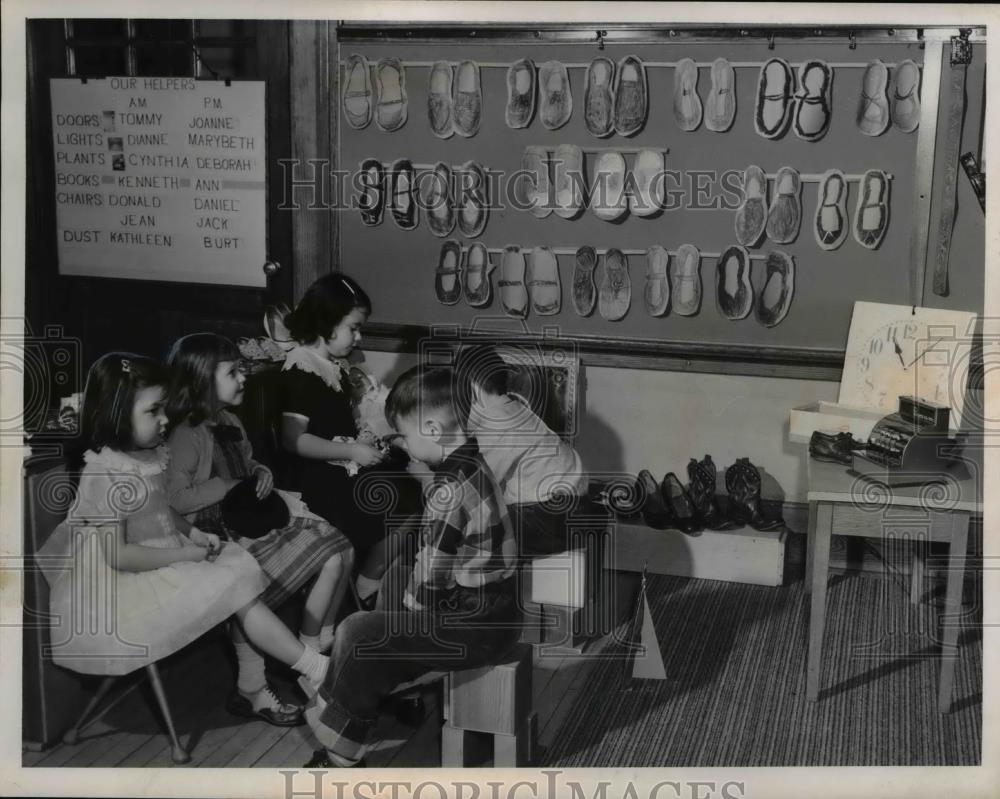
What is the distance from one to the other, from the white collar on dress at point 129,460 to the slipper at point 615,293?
1.09m

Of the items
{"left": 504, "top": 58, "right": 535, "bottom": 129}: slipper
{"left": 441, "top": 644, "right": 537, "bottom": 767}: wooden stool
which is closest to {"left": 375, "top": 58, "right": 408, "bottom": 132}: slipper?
{"left": 504, "top": 58, "right": 535, "bottom": 129}: slipper

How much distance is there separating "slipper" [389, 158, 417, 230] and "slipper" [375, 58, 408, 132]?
0.09m

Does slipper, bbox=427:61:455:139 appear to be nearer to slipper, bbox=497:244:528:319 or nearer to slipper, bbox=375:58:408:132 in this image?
slipper, bbox=375:58:408:132

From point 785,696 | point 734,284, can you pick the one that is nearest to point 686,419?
point 734,284

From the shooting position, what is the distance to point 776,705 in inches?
102

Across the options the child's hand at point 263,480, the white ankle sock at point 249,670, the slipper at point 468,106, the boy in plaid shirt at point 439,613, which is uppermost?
the slipper at point 468,106

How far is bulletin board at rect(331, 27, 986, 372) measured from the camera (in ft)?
8.29

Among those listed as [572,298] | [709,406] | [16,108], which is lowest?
[709,406]

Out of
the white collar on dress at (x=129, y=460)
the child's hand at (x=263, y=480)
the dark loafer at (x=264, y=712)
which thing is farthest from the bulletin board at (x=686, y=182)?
the dark loafer at (x=264, y=712)

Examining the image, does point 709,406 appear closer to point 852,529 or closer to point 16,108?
point 852,529

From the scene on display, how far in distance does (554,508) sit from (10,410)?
1.23 meters

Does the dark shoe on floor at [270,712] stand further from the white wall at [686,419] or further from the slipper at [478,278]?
the slipper at [478,278]

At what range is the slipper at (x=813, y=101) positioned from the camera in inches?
99.2

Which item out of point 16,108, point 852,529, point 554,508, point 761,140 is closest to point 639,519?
point 554,508
